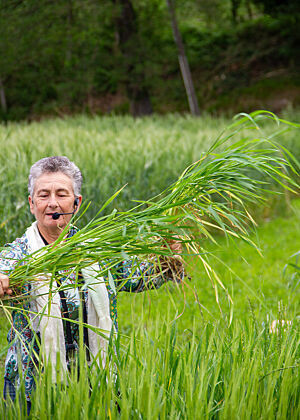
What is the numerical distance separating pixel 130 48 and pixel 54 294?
56.1 feet

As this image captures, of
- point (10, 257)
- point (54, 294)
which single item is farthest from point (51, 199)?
point (54, 294)

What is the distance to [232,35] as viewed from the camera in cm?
2473

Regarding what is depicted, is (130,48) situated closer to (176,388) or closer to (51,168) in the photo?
(51,168)

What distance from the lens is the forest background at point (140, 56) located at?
698 inches

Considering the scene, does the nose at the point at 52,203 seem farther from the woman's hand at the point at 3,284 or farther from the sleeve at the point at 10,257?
the woman's hand at the point at 3,284

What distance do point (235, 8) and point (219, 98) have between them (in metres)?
4.74

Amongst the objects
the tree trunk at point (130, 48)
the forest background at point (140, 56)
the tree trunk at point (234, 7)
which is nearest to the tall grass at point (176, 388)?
the forest background at point (140, 56)

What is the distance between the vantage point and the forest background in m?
17.7

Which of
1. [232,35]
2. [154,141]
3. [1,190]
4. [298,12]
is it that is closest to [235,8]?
[232,35]

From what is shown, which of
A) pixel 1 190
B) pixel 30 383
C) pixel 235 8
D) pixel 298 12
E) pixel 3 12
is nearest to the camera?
pixel 30 383

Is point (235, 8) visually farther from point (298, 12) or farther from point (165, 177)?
point (165, 177)

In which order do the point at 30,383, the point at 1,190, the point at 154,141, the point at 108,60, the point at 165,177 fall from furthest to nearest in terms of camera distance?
the point at 108,60 < the point at 154,141 < the point at 165,177 < the point at 1,190 < the point at 30,383

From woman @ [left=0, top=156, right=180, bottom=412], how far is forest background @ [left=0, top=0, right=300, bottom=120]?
16.1 m

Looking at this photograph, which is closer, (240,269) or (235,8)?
(240,269)
